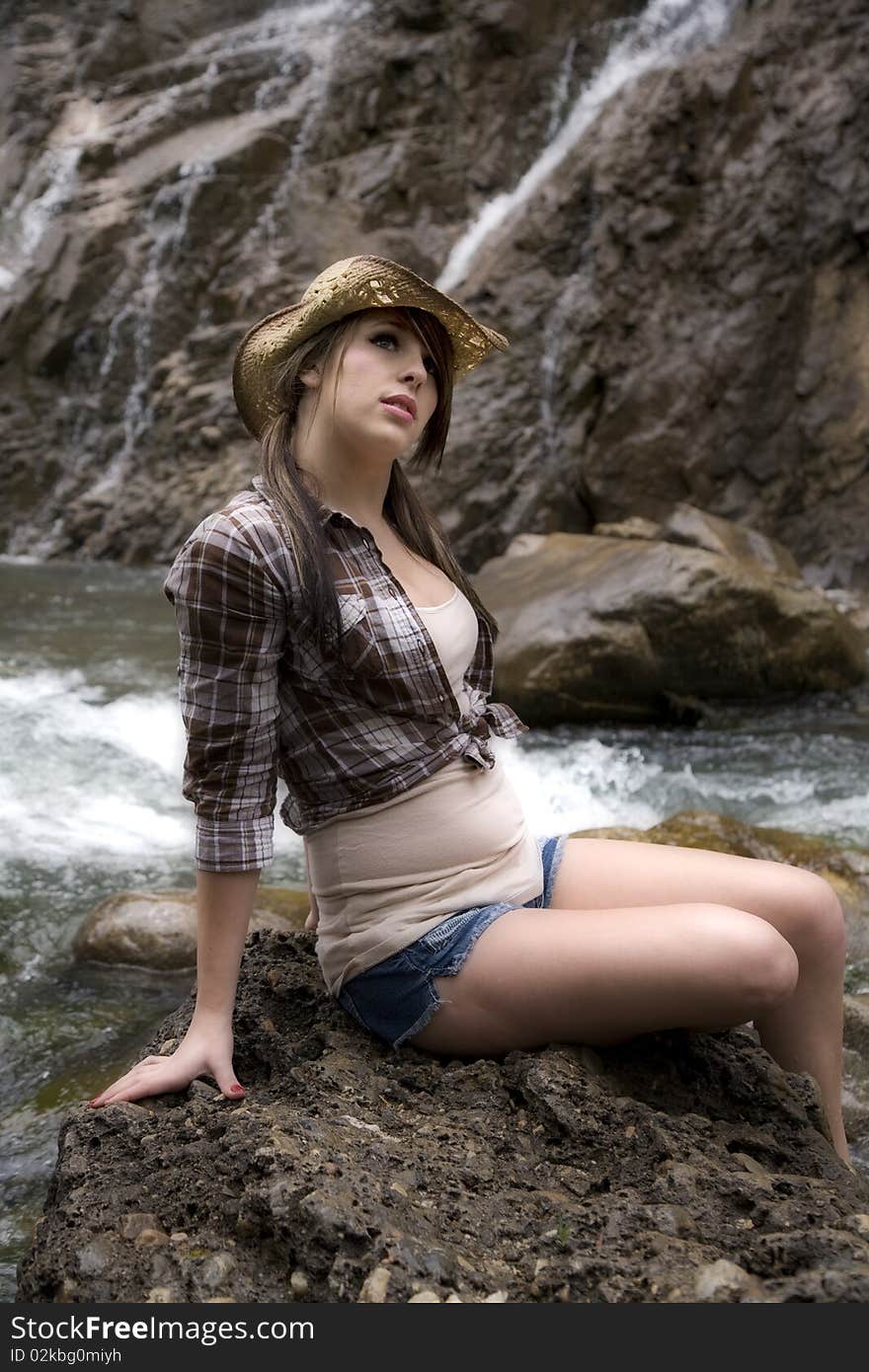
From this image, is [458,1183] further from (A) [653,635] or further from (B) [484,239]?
(B) [484,239]

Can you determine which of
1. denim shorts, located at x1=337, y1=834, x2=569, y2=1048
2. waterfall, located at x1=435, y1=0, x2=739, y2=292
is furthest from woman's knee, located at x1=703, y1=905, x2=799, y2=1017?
waterfall, located at x1=435, y1=0, x2=739, y2=292

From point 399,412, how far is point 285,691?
0.54 meters

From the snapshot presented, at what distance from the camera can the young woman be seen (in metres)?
2.02

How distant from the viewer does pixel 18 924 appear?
4371mm

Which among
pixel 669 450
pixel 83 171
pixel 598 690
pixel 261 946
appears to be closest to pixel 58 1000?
pixel 261 946

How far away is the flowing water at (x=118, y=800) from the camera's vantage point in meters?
3.42

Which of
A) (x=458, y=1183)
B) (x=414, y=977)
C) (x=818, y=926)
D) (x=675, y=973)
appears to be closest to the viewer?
(x=458, y=1183)

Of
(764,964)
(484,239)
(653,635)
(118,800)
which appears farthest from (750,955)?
(484,239)

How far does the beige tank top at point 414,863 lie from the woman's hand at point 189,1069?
0.25 metres

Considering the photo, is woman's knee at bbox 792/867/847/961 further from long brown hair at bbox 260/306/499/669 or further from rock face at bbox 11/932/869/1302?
long brown hair at bbox 260/306/499/669

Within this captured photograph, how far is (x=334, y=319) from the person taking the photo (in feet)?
7.30

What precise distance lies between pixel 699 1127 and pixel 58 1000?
2398 mm

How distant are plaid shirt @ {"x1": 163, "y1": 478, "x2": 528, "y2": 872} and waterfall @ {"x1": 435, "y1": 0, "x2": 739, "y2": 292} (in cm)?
1276

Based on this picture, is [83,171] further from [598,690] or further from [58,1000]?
[58,1000]
